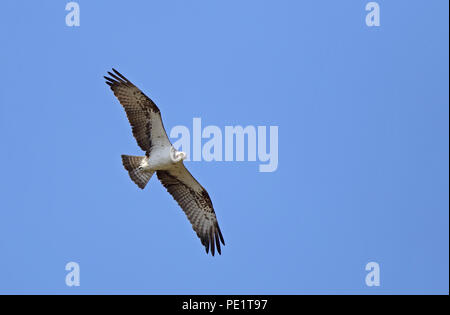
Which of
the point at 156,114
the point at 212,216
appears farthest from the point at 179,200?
the point at 156,114

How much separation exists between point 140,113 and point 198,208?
1906 millimetres

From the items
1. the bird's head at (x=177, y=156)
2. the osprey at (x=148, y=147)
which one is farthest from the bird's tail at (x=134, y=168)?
the bird's head at (x=177, y=156)

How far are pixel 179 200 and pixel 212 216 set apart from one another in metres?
0.59

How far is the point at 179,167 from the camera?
11.8 meters

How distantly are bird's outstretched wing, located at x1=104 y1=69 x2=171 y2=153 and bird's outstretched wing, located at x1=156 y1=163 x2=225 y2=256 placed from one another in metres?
0.75

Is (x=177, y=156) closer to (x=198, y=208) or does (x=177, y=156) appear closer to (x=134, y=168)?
(x=134, y=168)

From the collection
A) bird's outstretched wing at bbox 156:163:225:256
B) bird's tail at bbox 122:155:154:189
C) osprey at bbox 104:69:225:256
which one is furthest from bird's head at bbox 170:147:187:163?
bird's outstretched wing at bbox 156:163:225:256

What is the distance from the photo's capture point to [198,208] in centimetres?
1235

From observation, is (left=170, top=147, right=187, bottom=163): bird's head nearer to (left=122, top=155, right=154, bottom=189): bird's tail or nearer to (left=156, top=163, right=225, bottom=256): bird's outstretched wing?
(left=122, top=155, right=154, bottom=189): bird's tail

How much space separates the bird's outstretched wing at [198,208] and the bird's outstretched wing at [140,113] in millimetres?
747

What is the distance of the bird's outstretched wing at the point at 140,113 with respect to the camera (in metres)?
11.4

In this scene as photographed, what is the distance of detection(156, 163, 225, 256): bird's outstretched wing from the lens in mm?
12172
